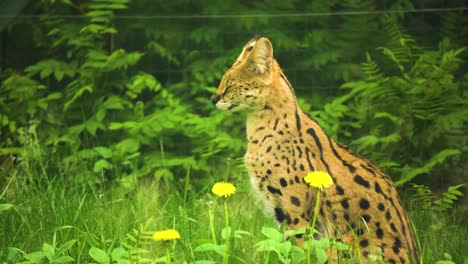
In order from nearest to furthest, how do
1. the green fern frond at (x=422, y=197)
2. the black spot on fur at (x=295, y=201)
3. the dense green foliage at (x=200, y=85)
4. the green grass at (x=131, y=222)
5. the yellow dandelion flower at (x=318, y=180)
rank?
1. the yellow dandelion flower at (x=318, y=180)
2. the green grass at (x=131, y=222)
3. the black spot on fur at (x=295, y=201)
4. the green fern frond at (x=422, y=197)
5. the dense green foliage at (x=200, y=85)

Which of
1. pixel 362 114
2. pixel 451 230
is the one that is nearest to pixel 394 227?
pixel 451 230

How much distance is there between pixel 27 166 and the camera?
18.6 ft

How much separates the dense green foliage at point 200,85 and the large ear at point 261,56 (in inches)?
59.4

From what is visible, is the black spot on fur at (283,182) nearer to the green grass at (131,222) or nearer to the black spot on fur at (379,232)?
the green grass at (131,222)

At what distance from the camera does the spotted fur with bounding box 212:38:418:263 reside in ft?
13.6

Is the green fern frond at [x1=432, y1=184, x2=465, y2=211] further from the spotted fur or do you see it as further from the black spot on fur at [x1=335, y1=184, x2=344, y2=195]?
the black spot on fur at [x1=335, y1=184, x2=344, y2=195]

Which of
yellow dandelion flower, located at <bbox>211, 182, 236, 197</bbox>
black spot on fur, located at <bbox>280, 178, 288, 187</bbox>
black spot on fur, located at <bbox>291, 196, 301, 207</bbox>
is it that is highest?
yellow dandelion flower, located at <bbox>211, 182, 236, 197</bbox>

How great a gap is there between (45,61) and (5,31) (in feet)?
1.41

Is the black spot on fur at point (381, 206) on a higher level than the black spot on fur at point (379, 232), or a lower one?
higher

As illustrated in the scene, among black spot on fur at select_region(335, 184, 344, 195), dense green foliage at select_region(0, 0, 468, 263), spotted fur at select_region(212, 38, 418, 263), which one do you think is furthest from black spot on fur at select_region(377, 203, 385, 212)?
dense green foliage at select_region(0, 0, 468, 263)

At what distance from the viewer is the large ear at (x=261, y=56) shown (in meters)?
4.59

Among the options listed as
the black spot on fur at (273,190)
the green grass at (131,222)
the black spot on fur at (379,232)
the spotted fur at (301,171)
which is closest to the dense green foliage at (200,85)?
the green grass at (131,222)

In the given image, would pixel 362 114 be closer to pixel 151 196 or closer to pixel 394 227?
pixel 151 196

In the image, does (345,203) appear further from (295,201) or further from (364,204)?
(295,201)
